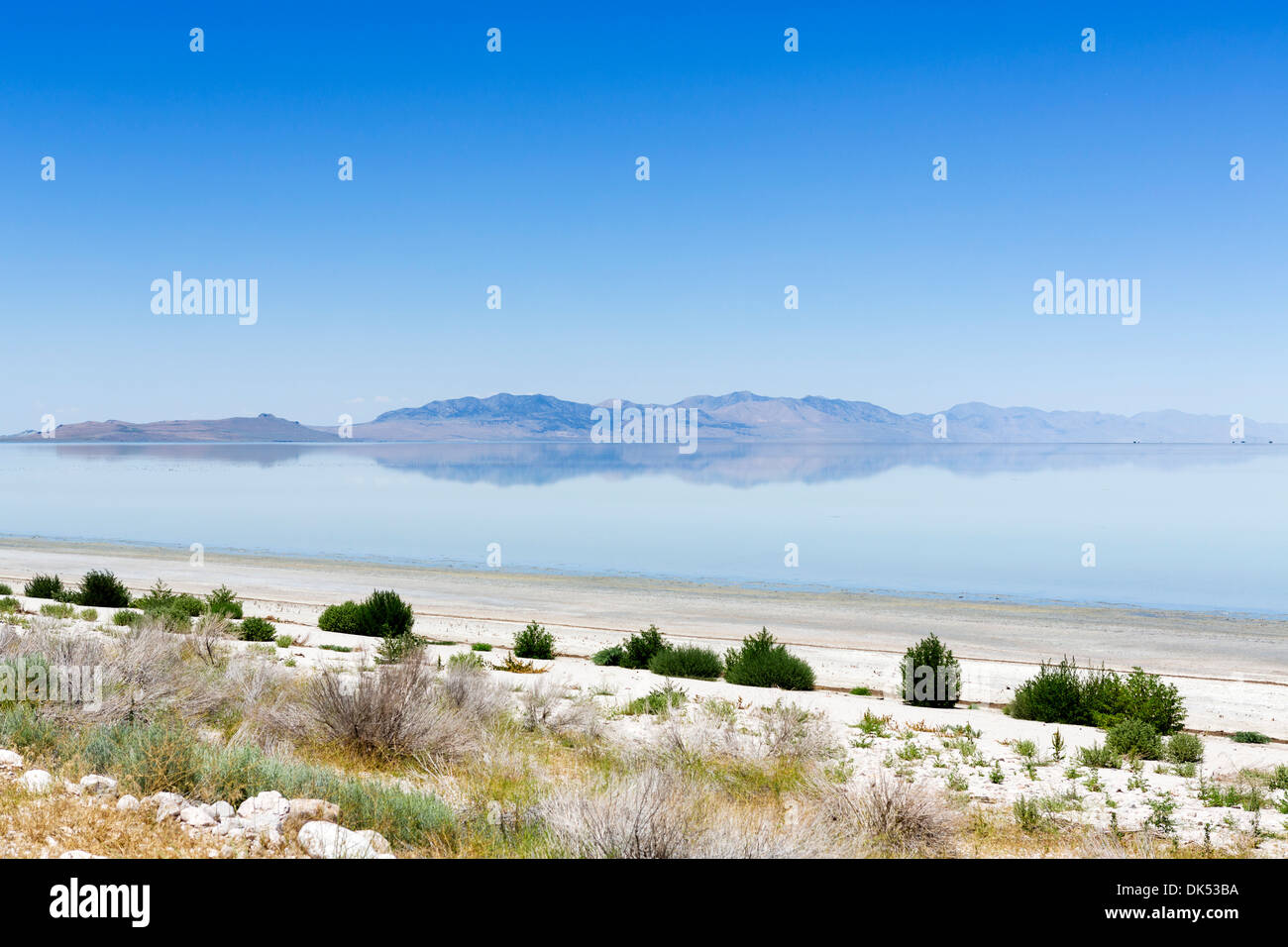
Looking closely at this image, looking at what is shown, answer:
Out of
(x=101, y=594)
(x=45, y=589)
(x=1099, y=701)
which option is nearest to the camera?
(x=1099, y=701)

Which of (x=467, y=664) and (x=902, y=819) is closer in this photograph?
(x=902, y=819)

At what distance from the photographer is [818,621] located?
77.8ft

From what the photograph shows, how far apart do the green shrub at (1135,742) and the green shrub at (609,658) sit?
8.44 m

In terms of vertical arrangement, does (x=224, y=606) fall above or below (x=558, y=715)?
above

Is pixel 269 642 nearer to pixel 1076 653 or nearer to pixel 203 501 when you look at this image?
pixel 1076 653

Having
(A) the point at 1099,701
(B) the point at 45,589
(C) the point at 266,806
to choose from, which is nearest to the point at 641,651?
(A) the point at 1099,701

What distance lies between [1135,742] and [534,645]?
1002 cm

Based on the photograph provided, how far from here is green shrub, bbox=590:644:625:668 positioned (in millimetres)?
16141

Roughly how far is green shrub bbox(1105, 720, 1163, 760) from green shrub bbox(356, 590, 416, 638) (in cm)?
1300

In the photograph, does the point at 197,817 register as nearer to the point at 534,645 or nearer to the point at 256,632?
the point at 534,645

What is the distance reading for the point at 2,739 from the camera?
245 inches

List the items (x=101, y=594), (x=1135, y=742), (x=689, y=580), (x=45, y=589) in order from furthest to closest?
(x=689, y=580) → (x=45, y=589) → (x=101, y=594) → (x=1135, y=742)
